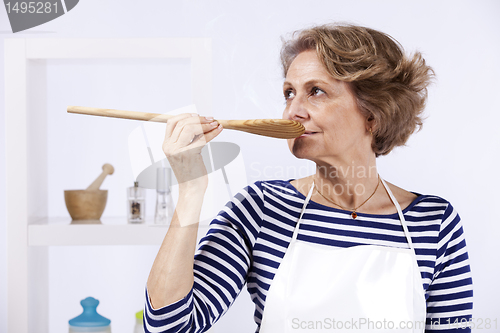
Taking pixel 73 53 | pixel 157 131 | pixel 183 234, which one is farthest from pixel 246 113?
pixel 183 234

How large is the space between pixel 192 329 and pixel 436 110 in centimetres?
113

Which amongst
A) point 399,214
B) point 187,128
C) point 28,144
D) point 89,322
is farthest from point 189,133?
point 89,322

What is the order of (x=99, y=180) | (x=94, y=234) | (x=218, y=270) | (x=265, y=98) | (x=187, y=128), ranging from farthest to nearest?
(x=265, y=98)
(x=99, y=180)
(x=94, y=234)
(x=218, y=270)
(x=187, y=128)

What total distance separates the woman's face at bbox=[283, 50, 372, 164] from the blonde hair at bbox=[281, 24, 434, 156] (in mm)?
20

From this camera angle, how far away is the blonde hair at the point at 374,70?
0.89 meters

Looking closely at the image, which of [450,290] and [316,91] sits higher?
[316,91]

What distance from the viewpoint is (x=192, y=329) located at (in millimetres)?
804

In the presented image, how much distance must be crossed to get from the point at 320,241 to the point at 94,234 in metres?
0.59

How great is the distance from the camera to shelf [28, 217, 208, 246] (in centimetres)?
113

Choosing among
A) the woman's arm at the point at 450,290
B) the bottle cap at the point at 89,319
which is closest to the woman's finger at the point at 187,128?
the woman's arm at the point at 450,290

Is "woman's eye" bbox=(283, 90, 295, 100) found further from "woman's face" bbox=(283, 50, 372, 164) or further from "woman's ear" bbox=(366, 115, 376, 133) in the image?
"woman's ear" bbox=(366, 115, 376, 133)

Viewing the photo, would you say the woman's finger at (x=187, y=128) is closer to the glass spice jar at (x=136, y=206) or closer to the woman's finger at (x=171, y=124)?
the woman's finger at (x=171, y=124)

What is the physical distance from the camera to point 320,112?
882mm

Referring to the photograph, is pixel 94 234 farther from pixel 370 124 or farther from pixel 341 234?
pixel 370 124
